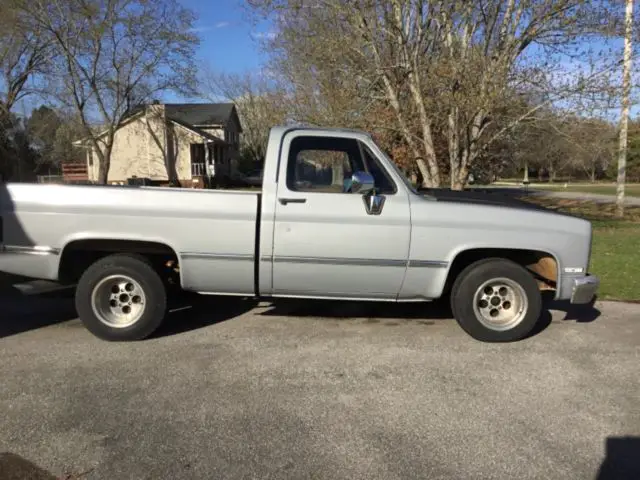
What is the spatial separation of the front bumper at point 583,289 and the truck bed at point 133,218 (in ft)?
10.0

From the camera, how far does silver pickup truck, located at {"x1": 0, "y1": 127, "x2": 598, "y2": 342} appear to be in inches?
194

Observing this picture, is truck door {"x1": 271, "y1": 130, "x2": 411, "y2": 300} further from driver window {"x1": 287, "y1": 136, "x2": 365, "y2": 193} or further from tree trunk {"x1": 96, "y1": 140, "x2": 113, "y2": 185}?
tree trunk {"x1": 96, "y1": 140, "x2": 113, "y2": 185}

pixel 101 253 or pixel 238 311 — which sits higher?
pixel 101 253

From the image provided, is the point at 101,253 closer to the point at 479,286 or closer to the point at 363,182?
the point at 363,182

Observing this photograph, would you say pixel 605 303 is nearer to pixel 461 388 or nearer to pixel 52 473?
pixel 461 388

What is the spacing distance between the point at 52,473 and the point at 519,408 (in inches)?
121

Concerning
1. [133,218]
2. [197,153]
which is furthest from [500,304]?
[197,153]

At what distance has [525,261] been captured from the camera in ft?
18.1

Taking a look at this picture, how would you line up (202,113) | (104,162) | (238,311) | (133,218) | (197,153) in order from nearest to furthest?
1. (133,218)
2. (238,311)
3. (104,162)
4. (197,153)
5. (202,113)

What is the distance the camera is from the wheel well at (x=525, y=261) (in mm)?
5223

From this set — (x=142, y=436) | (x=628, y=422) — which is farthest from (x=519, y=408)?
(x=142, y=436)

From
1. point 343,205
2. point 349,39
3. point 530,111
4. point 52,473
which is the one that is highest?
point 349,39

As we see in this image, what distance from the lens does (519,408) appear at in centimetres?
385

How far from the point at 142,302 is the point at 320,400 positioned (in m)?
2.16
